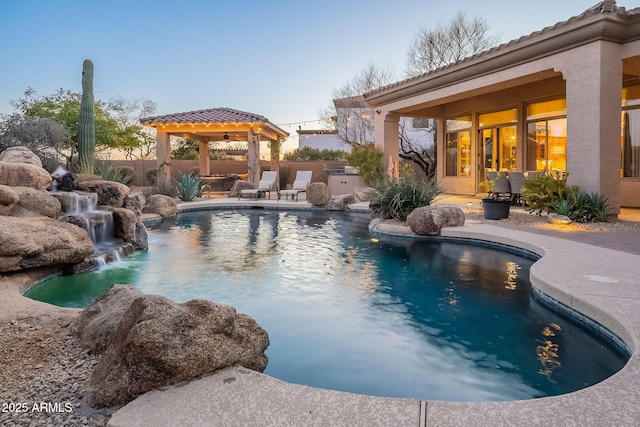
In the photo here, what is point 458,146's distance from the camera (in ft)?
55.2

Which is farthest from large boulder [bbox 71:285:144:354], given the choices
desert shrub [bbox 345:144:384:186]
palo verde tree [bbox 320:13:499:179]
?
palo verde tree [bbox 320:13:499:179]

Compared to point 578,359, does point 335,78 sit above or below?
above

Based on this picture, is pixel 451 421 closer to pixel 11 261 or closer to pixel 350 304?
pixel 350 304

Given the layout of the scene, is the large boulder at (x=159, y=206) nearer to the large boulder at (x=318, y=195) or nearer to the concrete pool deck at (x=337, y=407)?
the large boulder at (x=318, y=195)

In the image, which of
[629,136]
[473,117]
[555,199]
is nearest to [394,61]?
[473,117]

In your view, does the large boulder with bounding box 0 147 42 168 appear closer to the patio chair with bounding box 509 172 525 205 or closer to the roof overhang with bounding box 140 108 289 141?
the roof overhang with bounding box 140 108 289 141

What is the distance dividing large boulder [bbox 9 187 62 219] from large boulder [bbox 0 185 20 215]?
0.10 meters

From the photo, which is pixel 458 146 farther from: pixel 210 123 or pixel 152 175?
pixel 152 175

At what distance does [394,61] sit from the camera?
2283 cm

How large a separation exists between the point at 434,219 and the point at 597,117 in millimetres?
3574

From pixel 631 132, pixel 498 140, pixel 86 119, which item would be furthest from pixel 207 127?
pixel 631 132

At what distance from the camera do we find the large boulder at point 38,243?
501 centimetres

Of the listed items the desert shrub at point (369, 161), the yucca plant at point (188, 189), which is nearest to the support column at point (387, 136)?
the desert shrub at point (369, 161)

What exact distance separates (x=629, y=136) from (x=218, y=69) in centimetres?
1869
